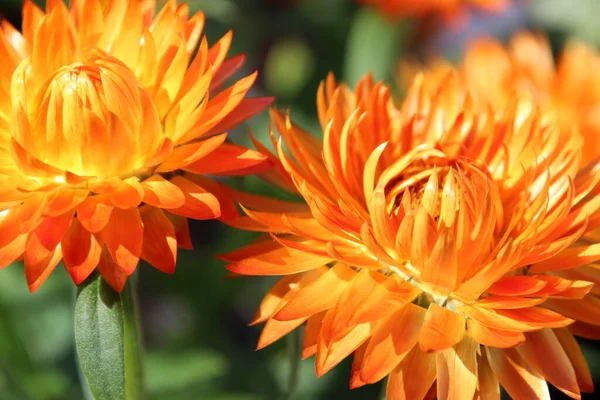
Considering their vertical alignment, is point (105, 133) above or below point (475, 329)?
above

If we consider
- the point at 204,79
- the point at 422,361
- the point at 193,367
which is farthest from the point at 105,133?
the point at 193,367

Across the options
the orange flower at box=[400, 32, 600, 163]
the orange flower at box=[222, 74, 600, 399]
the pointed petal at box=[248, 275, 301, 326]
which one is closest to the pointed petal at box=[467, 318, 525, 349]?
the orange flower at box=[222, 74, 600, 399]

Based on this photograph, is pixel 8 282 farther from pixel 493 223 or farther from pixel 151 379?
pixel 493 223

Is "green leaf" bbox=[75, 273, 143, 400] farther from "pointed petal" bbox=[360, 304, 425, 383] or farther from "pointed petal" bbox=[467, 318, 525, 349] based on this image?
"pointed petal" bbox=[467, 318, 525, 349]

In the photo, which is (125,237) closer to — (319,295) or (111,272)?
(111,272)

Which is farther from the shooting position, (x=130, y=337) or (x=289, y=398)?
(x=289, y=398)

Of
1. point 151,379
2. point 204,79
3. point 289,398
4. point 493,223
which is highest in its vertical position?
point 204,79
